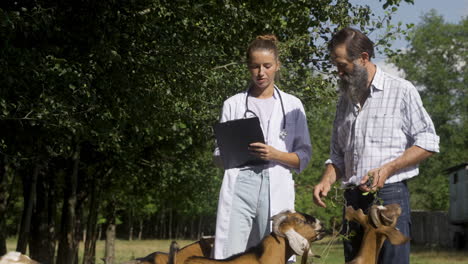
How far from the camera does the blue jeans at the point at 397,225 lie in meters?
4.64

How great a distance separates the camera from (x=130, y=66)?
1334cm

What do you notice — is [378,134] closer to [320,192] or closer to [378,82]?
[378,82]

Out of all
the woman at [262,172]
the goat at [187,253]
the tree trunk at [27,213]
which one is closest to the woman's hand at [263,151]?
the woman at [262,172]

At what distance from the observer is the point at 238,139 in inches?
211

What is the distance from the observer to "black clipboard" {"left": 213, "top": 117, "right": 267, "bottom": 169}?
5285 millimetres

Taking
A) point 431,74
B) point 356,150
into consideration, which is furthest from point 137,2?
point 431,74

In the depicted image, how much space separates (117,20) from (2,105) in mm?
2559

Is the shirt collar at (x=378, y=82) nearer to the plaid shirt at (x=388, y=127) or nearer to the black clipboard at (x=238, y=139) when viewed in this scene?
the plaid shirt at (x=388, y=127)

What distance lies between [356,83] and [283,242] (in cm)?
111

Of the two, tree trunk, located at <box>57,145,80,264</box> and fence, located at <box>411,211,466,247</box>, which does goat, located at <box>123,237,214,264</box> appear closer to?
tree trunk, located at <box>57,145,80,264</box>

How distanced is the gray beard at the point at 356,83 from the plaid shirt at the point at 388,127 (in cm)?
6

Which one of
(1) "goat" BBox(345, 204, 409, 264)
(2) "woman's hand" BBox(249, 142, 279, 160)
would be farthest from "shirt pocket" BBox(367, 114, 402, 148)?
(2) "woman's hand" BBox(249, 142, 279, 160)

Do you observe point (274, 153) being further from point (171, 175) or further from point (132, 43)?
point (171, 175)

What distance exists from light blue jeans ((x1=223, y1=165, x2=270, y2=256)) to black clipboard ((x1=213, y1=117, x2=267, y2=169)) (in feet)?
0.27
